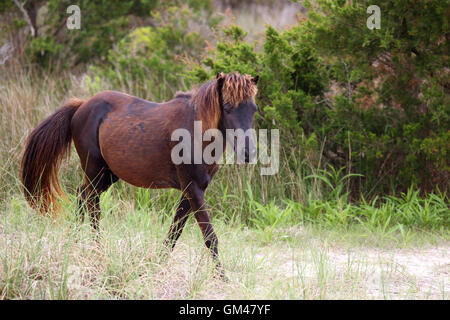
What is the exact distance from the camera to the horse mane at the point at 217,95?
3.47m

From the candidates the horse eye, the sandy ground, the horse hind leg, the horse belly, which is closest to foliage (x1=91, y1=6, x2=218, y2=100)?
the horse hind leg

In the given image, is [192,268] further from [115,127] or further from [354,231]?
[354,231]

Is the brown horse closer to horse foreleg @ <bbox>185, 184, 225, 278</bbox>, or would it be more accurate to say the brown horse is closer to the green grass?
horse foreleg @ <bbox>185, 184, 225, 278</bbox>

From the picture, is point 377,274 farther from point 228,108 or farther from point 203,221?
point 228,108

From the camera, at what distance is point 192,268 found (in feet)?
11.8

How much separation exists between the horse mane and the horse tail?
1.23 metres

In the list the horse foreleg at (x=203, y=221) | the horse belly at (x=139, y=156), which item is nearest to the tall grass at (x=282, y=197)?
the horse belly at (x=139, y=156)

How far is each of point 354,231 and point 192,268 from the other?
2.42m

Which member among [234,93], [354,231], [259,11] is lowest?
Result: [354,231]

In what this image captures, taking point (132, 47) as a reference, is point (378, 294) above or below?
below

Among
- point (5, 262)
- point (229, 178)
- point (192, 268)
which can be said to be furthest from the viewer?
point (229, 178)

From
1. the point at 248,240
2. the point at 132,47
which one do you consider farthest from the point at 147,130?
the point at 132,47

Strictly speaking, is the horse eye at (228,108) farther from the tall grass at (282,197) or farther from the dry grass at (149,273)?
the tall grass at (282,197)

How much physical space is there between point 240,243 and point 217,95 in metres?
1.54
